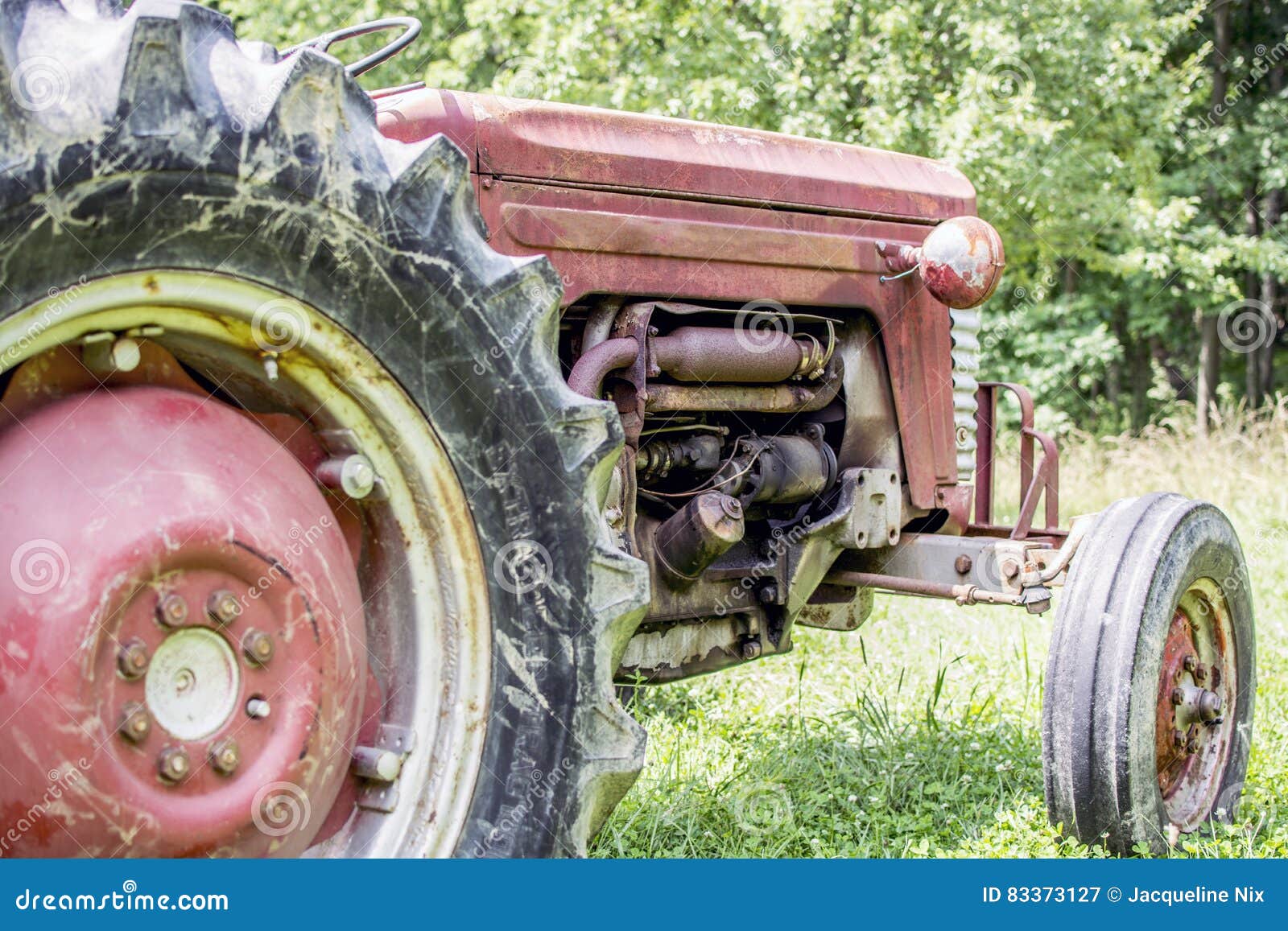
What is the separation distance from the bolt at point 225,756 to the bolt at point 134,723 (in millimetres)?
101

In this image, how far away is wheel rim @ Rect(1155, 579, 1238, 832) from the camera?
330 centimetres

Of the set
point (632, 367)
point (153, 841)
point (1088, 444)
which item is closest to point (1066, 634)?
point (632, 367)

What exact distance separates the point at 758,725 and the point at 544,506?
2.69m

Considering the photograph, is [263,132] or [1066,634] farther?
[1066,634]

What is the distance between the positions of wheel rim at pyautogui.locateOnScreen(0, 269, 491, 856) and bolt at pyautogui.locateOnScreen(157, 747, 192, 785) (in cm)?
2

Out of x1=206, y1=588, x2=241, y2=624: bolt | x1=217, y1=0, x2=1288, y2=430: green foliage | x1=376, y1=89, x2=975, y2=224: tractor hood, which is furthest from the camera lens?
x1=217, y1=0, x2=1288, y2=430: green foliage

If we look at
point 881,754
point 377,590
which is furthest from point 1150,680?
point 377,590

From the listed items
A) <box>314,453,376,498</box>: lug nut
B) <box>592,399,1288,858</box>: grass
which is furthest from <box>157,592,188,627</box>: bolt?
<box>592,399,1288,858</box>: grass

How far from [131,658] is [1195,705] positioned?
271 centimetres

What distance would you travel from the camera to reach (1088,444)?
11906mm

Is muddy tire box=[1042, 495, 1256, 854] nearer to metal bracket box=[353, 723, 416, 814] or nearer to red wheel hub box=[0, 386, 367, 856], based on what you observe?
metal bracket box=[353, 723, 416, 814]

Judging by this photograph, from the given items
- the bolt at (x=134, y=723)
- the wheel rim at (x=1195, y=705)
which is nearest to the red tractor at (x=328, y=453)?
the bolt at (x=134, y=723)

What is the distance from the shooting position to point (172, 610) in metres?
1.59

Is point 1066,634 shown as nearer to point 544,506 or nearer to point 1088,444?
point 544,506
